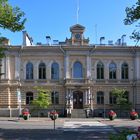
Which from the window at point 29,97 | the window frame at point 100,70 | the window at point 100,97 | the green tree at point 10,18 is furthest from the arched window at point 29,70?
the green tree at point 10,18

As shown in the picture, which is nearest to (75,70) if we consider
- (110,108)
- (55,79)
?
(55,79)

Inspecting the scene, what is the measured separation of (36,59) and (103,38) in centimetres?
1113

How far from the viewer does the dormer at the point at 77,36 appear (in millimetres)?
63125

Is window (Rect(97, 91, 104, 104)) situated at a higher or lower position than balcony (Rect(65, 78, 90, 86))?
lower

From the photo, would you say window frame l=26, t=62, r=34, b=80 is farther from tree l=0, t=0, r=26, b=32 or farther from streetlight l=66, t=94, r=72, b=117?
tree l=0, t=0, r=26, b=32

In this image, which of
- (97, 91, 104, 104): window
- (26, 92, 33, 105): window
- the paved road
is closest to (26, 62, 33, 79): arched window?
(26, 92, 33, 105): window

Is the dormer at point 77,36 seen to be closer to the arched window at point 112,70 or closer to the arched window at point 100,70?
the arched window at point 100,70

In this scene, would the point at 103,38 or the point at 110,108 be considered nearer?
the point at 110,108

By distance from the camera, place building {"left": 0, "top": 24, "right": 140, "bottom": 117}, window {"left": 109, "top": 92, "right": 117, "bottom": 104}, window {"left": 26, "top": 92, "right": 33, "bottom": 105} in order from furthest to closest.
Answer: window {"left": 109, "top": 92, "right": 117, "bottom": 104}
window {"left": 26, "top": 92, "right": 33, "bottom": 105}
building {"left": 0, "top": 24, "right": 140, "bottom": 117}

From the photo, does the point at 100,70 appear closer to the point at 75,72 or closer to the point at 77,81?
the point at 75,72

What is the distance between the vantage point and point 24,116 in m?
53.0

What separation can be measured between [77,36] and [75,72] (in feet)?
16.7

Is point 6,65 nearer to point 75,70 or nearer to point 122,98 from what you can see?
point 75,70

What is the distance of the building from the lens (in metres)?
63.0
